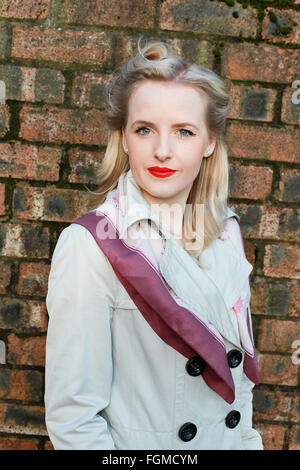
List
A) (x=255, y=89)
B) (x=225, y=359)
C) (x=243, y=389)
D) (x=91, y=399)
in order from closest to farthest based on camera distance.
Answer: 1. (x=91, y=399)
2. (x=225, y=359)
3. (x=243, y=389)
4. (x=255, y=89)

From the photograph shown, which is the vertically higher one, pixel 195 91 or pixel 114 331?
pixel 195 91

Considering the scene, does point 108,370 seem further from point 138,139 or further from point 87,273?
point 138,139

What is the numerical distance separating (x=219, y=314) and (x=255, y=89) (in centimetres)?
78

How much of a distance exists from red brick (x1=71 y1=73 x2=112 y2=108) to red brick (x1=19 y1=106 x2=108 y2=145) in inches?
1.1

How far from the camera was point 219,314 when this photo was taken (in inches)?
46.5

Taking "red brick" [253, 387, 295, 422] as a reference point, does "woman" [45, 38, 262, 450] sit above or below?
above

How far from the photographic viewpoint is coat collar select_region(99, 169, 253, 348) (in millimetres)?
1107

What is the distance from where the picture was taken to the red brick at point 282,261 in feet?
→ 5.17

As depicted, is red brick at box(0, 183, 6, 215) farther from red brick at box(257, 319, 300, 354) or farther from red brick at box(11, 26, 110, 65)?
red brick at box(257, 319, 300, 354)

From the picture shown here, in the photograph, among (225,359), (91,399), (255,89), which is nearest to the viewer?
(91,399)

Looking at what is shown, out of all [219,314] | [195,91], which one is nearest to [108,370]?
[219,314]

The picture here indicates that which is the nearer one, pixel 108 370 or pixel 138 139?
pixel 108 370

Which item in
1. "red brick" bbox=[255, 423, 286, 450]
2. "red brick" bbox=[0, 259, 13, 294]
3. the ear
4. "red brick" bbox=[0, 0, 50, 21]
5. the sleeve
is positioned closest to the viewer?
the sleeve

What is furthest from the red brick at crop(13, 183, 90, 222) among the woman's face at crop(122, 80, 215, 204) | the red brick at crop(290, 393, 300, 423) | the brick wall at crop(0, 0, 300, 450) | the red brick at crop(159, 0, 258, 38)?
the red brick at crop(290, 393, 300, 423)
